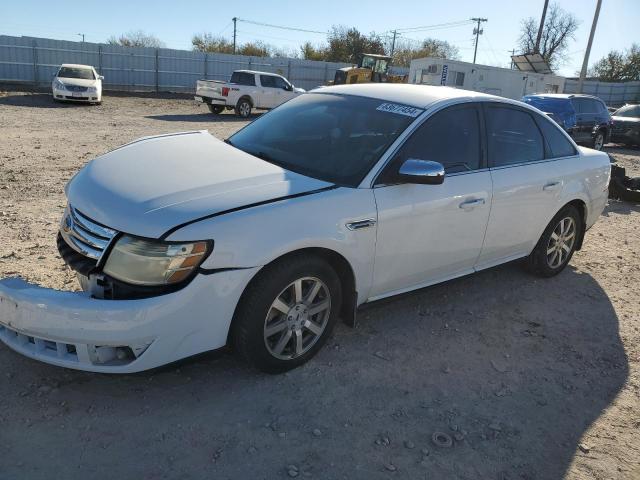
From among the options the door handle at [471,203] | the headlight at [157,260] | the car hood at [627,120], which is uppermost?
the car hood at [627,120]

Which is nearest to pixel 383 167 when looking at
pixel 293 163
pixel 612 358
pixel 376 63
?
pixel 293 163

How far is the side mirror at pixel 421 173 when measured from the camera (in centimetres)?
324

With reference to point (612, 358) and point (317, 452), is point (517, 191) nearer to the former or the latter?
point (612, 358)

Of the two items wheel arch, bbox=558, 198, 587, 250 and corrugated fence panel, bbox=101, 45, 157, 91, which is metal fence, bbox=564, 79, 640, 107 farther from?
wheel arch, bbox=558, 198, 587, 250

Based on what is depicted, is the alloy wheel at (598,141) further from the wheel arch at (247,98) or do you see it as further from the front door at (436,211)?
the front door at (436,211)

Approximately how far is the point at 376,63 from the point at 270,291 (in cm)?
2653

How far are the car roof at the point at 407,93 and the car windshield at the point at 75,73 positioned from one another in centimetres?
1899

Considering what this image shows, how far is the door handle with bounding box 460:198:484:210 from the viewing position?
381cm

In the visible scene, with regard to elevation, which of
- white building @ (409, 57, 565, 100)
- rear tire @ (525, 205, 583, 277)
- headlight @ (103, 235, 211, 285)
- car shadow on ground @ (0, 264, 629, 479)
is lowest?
car shadow on ground @ (0, 264, 629, 479)

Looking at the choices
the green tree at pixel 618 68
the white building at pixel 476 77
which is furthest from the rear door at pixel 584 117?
the green tree at pixel 618 68

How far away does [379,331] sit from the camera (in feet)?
12.8

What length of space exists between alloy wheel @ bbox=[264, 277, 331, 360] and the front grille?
955mm

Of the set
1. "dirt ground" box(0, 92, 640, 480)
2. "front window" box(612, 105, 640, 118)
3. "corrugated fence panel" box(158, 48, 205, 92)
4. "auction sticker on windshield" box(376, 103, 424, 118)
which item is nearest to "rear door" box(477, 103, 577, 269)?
"dirt ground" box(0, 92, 640, 480)

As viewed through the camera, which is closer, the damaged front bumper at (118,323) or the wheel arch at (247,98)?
the damaged front bumper at (118,323)
